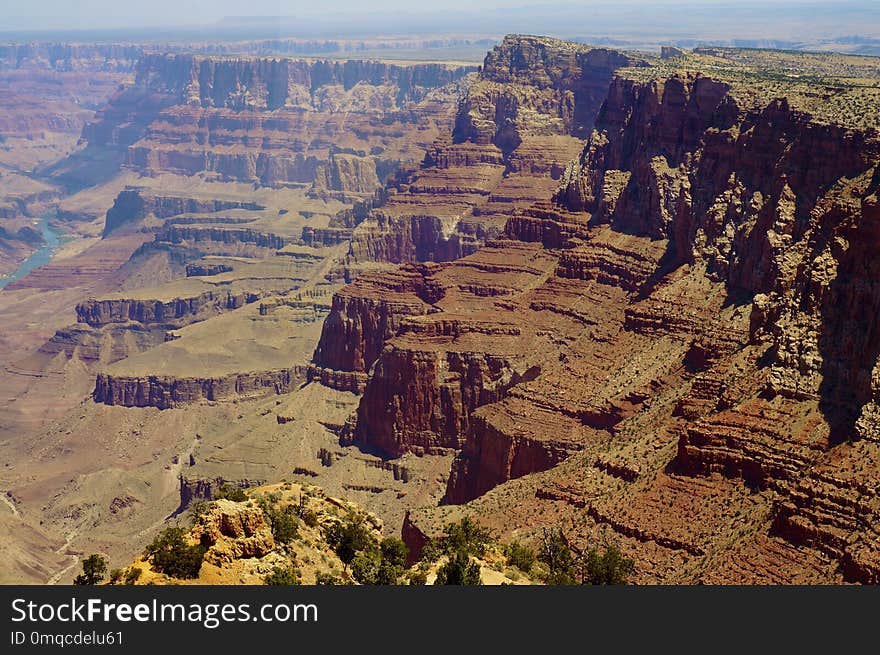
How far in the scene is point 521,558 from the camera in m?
58.1

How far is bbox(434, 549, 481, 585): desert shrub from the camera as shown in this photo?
4950cm

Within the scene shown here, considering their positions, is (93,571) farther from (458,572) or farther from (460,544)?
(460,544)

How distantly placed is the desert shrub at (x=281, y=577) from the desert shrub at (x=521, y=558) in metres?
10.5

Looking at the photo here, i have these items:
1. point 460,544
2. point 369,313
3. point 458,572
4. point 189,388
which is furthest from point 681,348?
point 189,388

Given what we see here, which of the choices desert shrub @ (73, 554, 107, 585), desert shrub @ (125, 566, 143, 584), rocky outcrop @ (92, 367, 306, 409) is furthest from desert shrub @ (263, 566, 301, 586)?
rocky outcrop @ (92, 367, 306, 409)

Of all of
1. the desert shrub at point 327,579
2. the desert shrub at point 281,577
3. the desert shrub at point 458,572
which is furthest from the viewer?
the desert shrub at point 327,579

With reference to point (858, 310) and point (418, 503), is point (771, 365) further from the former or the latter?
point (418, 503)

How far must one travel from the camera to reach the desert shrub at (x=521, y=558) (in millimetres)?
57219

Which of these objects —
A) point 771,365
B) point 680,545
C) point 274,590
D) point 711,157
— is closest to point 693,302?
point 711,157

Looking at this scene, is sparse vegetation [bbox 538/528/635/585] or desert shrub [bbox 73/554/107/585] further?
sparse vegetation [bbox 538/528/635/585]

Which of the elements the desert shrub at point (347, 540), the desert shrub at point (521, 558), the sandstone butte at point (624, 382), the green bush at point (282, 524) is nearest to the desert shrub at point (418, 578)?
the desert shrub at point (347, 540)

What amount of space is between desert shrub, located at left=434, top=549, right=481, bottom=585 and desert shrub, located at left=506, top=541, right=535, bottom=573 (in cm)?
486

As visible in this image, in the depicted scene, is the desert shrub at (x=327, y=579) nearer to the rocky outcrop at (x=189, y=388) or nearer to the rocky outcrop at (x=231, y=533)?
the rocky outcrop at (x=231, y=533)

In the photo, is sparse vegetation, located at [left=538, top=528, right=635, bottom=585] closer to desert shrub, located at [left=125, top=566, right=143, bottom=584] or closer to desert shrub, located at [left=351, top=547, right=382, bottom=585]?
desert shrub, located at [left=351, top=547, right=382, bottom=585]
